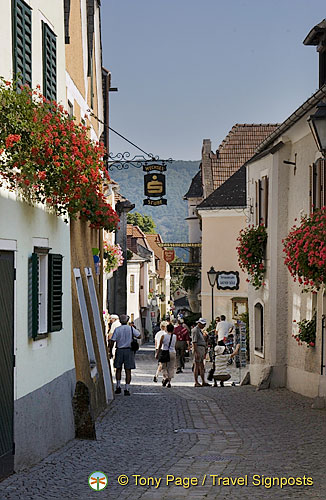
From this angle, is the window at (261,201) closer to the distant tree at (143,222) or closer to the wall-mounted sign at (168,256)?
the wall-mounted sign at (168,256)

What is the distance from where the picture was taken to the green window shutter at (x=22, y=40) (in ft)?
34.0

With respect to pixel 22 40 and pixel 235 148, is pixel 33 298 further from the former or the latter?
pixel 235 148

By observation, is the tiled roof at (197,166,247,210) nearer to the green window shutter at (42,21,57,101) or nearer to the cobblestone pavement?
the cobblestone pavement

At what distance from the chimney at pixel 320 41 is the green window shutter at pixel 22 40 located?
9.10 meters

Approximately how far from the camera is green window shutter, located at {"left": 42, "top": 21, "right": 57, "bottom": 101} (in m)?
12.2

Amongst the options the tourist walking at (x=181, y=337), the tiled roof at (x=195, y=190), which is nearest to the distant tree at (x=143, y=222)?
the tiled roof at (x=195, y=190)

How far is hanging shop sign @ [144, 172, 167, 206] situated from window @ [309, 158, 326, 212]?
6.60 meters

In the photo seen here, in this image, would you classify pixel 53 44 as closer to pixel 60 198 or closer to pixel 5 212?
pixel 60 198

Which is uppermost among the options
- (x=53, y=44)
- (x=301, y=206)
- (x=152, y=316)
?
(x=53, y=44)

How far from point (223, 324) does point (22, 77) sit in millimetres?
19320

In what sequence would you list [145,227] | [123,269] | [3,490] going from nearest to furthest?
[3,490]
[123,269]
[145,227]

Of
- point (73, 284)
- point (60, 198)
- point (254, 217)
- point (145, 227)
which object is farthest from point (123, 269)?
point (145, 227)

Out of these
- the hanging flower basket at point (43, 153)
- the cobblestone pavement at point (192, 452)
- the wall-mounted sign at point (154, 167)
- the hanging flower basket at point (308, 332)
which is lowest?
the cobblestone pavement at point (192, 452)

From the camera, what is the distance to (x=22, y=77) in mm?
10047
